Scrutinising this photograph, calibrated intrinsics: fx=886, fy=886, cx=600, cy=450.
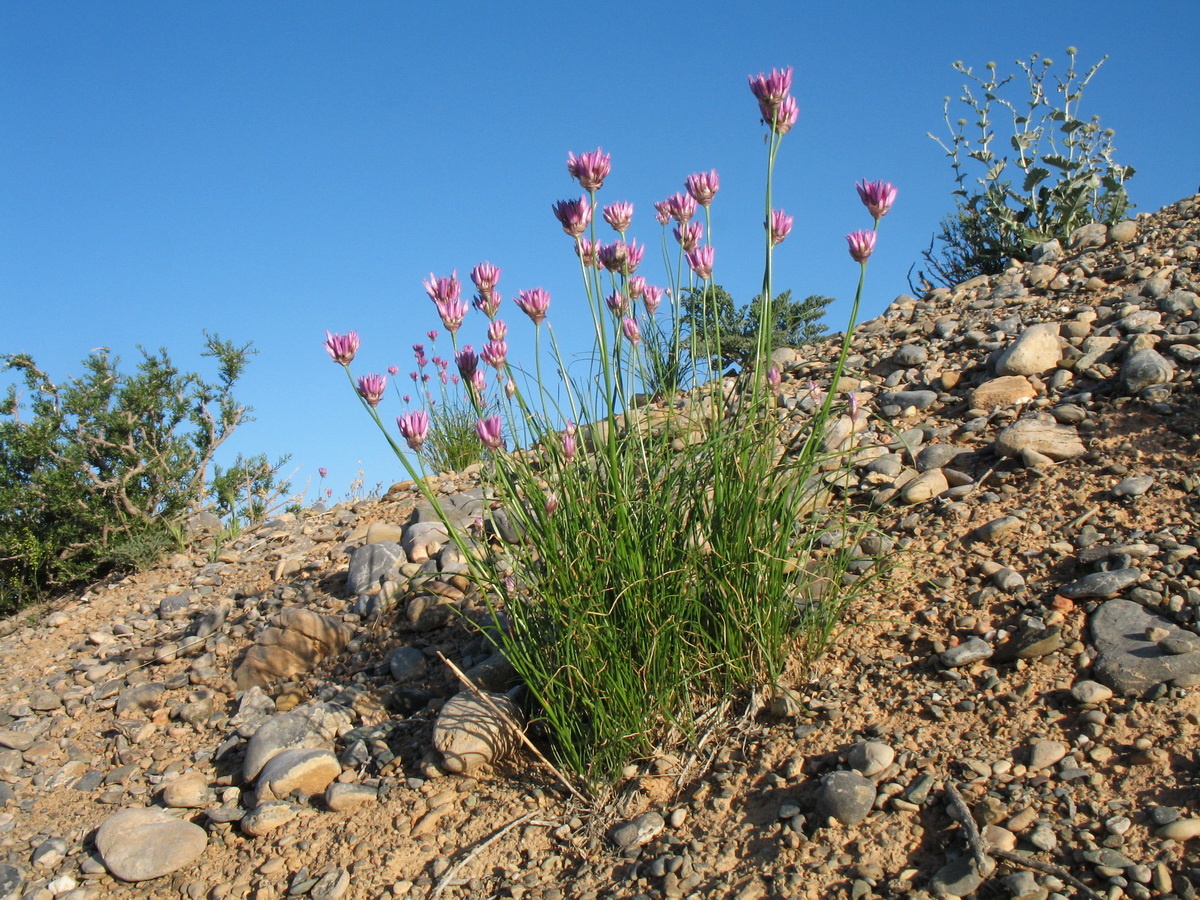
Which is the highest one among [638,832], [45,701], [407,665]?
[407,665]

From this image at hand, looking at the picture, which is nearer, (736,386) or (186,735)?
(736,386)

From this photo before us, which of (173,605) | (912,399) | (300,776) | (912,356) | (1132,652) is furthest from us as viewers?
(173,605)

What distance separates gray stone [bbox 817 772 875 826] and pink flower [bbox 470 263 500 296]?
179 centimetres

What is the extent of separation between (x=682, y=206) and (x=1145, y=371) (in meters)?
2.50

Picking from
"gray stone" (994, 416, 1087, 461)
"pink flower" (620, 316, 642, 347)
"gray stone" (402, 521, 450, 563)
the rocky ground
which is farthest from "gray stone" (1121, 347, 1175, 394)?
"gray stone" (402, 521, 450, 563)

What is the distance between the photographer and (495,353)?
285 cm

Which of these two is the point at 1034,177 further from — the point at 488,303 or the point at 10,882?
the point at 10,882

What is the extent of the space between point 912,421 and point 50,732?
15.0ft

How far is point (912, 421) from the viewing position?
179 inches

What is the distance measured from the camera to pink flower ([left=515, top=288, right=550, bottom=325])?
2824mm

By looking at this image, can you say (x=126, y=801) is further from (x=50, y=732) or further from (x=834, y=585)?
(x=834, y=585)

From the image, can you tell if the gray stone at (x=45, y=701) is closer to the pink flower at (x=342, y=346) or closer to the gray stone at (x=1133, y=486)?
the pink flower at (x=342, y=346)

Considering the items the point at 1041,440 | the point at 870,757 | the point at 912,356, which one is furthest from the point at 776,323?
the point at 870,757

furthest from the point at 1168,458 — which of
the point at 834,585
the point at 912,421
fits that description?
the point at 834,585
